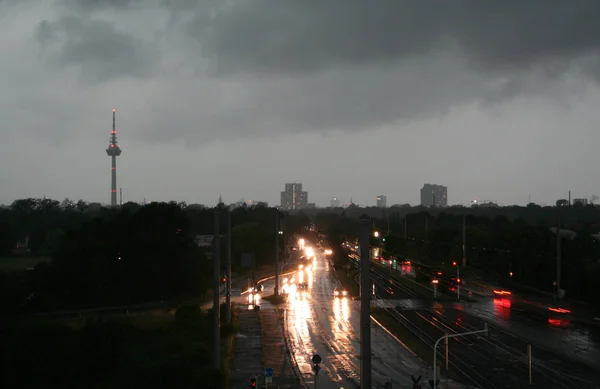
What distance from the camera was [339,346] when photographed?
28.8 meters

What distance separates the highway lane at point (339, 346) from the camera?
23.0m

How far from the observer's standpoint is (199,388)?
16.6 metres

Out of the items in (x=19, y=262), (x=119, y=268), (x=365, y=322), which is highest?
(x=365, y=322)

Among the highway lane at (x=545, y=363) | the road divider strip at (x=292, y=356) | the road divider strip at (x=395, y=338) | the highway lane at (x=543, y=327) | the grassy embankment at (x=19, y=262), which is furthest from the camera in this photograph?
the grassy embankment at (x=19, y=262)

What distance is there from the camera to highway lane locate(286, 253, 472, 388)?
23.0 meters

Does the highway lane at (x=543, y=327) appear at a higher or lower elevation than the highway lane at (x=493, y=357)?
lower

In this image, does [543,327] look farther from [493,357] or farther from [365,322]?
[365,322]

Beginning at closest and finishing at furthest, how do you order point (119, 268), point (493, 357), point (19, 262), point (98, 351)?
point (98, 351) < point (493, 357) < point (119, 268) < point (19, 262)

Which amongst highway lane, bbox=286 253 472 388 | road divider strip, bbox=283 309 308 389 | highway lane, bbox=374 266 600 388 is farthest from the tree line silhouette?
highway lane, bbox=374 266 600 388

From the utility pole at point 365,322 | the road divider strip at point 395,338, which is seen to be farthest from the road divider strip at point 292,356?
the utility pole at point 365,322

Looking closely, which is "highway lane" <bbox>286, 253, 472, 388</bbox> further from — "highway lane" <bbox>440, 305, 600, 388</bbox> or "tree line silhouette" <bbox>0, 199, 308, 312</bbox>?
"tree line silhouette" <bbox>0, 199, 308, 312</bbox>

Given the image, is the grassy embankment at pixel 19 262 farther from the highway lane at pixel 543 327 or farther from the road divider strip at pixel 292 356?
the highway lane at pixel 543 327

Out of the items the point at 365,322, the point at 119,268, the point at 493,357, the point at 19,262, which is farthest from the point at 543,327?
the point at 19,262

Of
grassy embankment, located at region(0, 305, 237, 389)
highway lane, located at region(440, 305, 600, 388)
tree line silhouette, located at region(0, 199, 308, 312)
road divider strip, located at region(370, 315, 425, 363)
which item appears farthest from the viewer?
tree line silhouette, located at region(0, 199, 308, 312)
